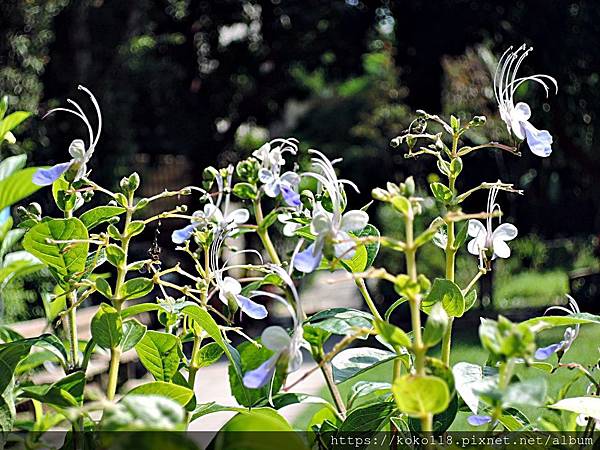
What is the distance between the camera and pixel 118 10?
5.66 m

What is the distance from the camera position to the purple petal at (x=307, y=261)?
0.48 metres

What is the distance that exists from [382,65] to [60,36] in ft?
17.7

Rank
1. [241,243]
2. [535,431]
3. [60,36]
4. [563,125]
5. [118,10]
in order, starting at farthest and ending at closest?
[241,243] → [563,125] → [118,10] → [60,36] → [535,431]

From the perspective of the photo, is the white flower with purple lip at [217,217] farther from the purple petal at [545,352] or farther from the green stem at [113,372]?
the purple petal at [545,352]

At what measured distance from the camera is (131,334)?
25.0 inches

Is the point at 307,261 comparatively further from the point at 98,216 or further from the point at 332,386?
the point at 98,216

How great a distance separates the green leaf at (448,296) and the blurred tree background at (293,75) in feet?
14.2

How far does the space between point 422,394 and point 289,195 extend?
0.79 ft

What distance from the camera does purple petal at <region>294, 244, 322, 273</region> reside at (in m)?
0.48

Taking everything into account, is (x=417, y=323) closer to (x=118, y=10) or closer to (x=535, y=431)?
(x=535, y=431)

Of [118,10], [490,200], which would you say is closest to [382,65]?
[118,10]

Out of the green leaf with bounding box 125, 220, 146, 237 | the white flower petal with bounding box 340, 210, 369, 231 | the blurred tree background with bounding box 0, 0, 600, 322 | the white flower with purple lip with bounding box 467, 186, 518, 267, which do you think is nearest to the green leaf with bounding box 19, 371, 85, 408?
the green leaf with bounding box 125, 220, 146, 237

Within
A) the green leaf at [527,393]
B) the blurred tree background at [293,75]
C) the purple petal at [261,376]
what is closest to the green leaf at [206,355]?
the purple petal at [261,376]

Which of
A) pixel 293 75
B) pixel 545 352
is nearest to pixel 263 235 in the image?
pixel 545 352
